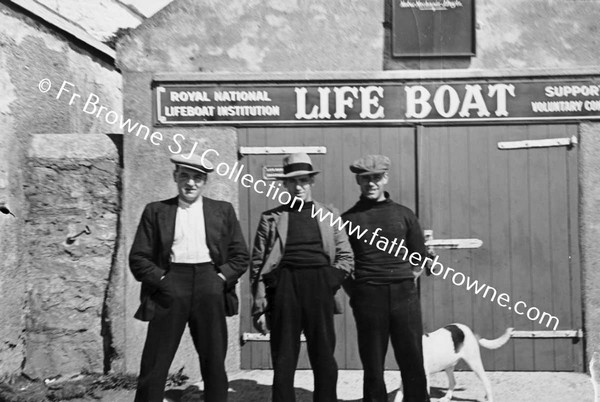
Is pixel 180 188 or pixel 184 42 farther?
pixel 184 42

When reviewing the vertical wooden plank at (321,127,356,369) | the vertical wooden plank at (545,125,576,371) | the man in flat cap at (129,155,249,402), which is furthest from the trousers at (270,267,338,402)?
the vertical wooden plank at (545,125,576,371)

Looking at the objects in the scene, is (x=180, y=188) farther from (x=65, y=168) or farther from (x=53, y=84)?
(x=53, y=84)

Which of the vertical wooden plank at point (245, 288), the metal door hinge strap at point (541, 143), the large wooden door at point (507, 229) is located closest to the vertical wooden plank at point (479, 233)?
the large wooden door at point (507, 229)

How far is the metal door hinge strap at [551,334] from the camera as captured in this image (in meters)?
6.11

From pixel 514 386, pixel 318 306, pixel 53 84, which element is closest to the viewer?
pixel 318 306

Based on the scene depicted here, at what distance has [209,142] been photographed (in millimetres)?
6277

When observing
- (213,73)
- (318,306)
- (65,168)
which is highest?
(213,73)

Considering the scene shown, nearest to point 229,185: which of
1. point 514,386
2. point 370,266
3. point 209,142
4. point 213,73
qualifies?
point 209,142

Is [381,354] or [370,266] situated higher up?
[370,266]

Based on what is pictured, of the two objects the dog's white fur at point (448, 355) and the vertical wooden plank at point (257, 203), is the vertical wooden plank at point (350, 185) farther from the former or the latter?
the dog's white fur at point (448, 355)

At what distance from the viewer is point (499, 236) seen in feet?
20.3

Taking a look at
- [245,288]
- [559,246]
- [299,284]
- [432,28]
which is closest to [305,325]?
[299,284]

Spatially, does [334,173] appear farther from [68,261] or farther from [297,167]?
[68,261]

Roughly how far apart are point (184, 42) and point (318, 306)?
276cm
